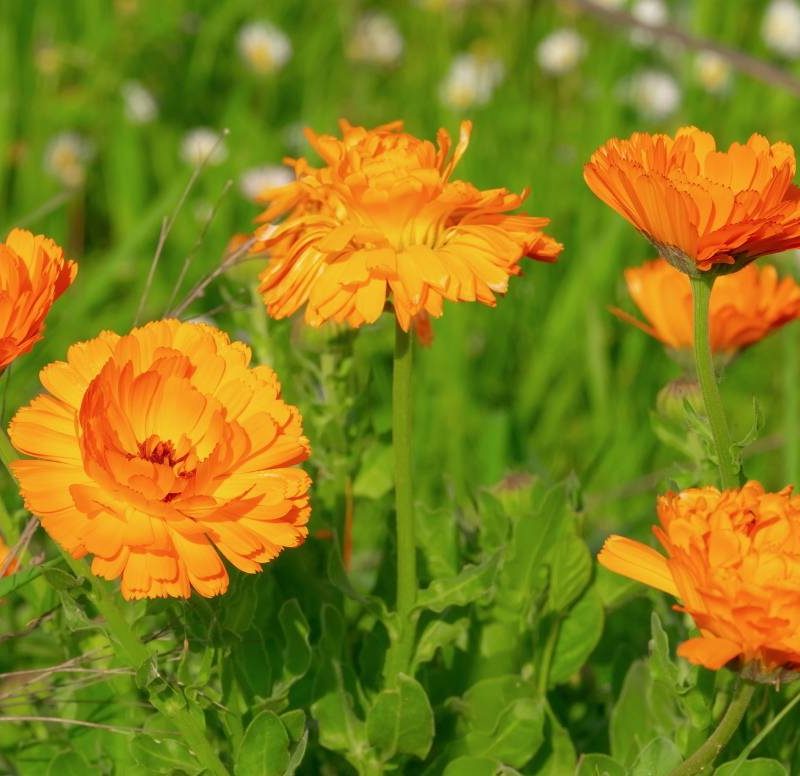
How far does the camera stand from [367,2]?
3.55 m

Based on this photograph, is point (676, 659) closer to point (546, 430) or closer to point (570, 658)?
point (570, 658)

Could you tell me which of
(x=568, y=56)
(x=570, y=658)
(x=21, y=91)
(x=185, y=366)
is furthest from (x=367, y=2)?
(x=185, y=366)

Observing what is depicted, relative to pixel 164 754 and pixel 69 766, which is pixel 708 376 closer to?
pixel 164 754

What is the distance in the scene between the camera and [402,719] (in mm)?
1175

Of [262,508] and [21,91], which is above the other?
[262,508]

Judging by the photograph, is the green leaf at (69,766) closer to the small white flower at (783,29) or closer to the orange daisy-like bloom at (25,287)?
the orange daisy-like bloom at (25,287)

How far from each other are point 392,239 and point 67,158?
1.92 metres

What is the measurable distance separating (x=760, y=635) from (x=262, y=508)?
0.34 m

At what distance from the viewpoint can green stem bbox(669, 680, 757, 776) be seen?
38.3 inches

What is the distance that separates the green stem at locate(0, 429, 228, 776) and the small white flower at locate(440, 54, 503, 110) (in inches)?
77.9

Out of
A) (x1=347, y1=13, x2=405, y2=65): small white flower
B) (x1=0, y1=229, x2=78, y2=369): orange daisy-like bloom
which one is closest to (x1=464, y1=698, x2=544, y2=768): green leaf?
(x1=0, y1=229, x2=78, y2=369): orange daisy-like bloom

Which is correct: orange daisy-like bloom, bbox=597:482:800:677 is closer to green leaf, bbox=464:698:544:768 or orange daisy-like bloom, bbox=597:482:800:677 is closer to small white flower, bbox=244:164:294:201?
green leaf, bbox=464:698:544:768

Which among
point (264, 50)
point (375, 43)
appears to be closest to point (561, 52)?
point (375, 43)

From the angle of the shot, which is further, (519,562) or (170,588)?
(519,562)
